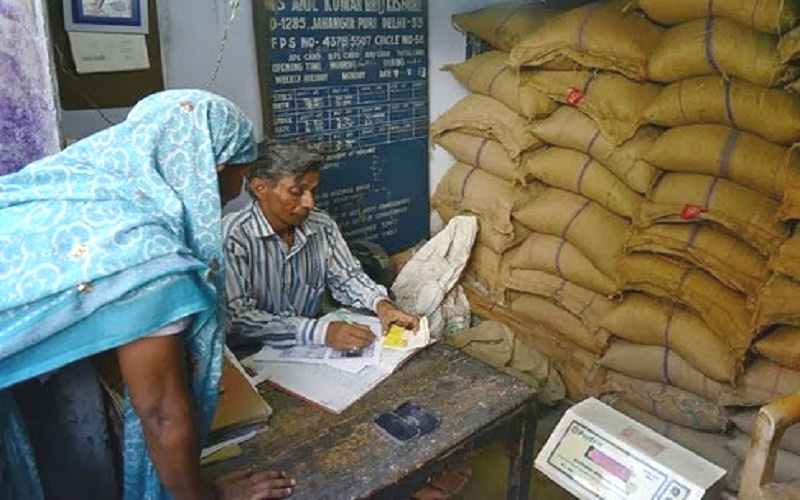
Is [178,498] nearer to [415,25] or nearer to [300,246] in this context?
[300,246]

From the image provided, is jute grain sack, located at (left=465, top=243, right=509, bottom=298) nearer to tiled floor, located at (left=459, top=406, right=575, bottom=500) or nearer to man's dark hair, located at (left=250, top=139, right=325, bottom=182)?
tiled floor, located at (left=459, top=406, right=575, bottom=500)

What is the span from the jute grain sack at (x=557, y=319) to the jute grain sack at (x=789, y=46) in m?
1.12

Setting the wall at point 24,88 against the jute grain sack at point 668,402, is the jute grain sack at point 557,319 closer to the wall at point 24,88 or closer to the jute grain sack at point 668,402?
the jute grain sack at point 668,402

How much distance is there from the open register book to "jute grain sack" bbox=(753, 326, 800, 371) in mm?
1085

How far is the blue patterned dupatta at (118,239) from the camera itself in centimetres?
92

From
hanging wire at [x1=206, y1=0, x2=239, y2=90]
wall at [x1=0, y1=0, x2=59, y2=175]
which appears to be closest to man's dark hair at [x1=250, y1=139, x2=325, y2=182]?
hanging wire at [x1=206, y1=0, x2=239, y2=90]

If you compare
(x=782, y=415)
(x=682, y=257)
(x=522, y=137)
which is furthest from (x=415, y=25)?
(x=782, y=415)

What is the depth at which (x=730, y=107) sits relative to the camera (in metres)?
1.98

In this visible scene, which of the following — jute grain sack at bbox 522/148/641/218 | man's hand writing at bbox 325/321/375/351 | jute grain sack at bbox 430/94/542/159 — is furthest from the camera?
jute grain sack at bbox 430/94/542/159

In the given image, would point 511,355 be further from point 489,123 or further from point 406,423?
point 406,423

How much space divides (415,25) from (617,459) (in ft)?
6.41

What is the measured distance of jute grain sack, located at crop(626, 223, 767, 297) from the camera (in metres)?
2.01

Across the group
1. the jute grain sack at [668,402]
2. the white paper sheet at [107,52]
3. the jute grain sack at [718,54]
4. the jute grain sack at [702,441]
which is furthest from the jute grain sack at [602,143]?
the white paper sheet at [107,52]

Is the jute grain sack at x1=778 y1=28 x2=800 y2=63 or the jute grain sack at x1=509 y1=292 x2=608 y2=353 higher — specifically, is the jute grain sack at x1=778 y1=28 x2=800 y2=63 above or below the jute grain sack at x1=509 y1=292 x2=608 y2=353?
above
